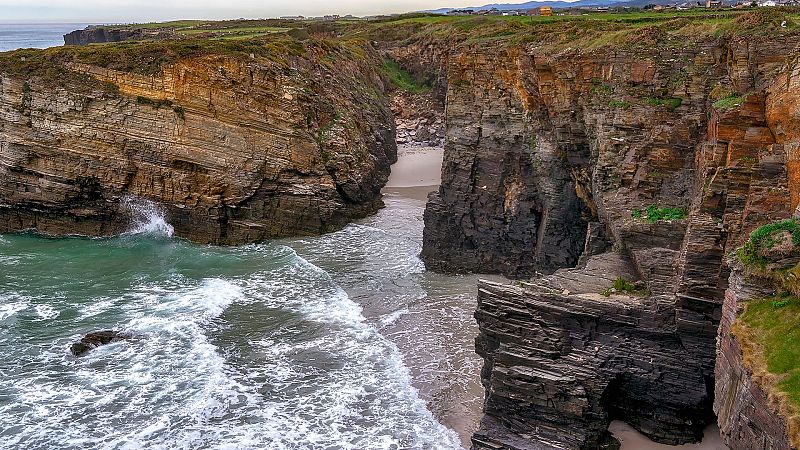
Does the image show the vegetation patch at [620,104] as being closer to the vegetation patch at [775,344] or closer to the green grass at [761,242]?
the green grass at [761,242]

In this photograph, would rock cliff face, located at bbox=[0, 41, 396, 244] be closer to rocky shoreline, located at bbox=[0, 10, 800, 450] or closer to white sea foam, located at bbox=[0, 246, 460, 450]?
rocky shoreline, located at bbox=[0, 10, 800, 450]

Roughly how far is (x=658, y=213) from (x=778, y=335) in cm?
854

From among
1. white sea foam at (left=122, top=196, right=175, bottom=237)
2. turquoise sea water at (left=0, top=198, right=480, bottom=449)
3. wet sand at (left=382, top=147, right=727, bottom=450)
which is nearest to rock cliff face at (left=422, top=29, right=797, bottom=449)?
wet sand at (left=382, top=147, right=727, bottom=450)

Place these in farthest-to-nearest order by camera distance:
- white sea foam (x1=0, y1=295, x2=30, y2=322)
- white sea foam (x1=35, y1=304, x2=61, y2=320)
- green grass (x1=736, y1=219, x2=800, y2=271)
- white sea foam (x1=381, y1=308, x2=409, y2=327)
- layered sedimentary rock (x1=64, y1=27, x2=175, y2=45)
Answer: layered sedimentary rock (x1=64, y1=27, x2=175, y2=45) < white sea foam (x1=0, y1=295, x2=30, y2=322) < white sea foam (x1=35, y1=304, x2=61, y2=320) < white sea foam (x1=381, y1=308, x2=409, y2=327) < green grass (x1=736, y1=219, x2=800, y2=271)

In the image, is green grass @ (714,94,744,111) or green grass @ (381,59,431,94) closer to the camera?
green grass @ (714,94,744,111)

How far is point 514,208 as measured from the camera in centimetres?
2733

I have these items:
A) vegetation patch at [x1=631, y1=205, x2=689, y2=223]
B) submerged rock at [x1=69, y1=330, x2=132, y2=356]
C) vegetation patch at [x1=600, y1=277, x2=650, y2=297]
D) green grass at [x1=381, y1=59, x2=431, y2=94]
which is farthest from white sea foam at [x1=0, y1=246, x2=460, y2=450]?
green grass at [x1=381, y1=59, x2=431, y2=94]

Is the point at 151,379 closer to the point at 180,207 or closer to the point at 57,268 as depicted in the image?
the point at 57,268

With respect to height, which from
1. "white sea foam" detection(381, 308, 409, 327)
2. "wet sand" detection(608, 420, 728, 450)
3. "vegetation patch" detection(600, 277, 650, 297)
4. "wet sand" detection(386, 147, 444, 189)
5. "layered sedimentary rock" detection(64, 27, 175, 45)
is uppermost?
"layered sedimentary rock" detection(64, 27, 175, 45)

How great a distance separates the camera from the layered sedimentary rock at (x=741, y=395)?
9562 mm

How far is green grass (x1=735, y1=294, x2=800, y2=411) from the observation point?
9585 millimetres

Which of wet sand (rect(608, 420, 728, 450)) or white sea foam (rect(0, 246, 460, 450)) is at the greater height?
wet sand (rect(608, 420, 728, 450))

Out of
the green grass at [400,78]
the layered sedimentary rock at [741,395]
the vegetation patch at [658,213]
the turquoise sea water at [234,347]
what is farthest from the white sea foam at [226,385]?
the green grass at [400,78]

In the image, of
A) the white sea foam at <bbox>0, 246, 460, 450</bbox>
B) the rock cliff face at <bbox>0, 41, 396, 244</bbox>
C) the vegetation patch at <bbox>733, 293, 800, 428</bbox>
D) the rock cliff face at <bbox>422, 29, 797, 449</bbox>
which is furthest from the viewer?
the rock cliff face at <bbox>0, 41, 396, 244</bbox>
